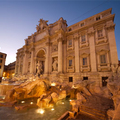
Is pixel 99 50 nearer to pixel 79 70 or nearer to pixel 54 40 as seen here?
pixel 79 70

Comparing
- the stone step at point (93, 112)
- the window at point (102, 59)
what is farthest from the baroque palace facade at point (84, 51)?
the stone step at point (93, 112)

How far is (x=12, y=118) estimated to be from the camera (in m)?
6.05

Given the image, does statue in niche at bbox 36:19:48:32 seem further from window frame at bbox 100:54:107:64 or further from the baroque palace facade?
window frame at bbox 100:54:107:64

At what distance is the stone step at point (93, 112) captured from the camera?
611 centimetres

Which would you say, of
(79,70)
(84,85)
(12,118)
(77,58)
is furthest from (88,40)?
(12,118)

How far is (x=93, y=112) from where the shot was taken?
21.8 ft

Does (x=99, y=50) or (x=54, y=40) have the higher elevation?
(x=54, y=40)

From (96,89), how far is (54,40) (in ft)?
46.0

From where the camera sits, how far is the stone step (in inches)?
240

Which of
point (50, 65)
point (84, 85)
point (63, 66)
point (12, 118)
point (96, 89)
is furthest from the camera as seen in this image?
point (50, 65)

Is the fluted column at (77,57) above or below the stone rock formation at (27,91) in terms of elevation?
above

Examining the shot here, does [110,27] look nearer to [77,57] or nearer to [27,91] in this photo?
[77,57]

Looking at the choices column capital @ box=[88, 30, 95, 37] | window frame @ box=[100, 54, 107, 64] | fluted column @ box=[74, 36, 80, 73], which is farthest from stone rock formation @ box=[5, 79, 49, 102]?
column capital @ box=[88, 30, 95, 37]

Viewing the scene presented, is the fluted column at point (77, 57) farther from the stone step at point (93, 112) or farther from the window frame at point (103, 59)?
the stone step at point (93, 112)
